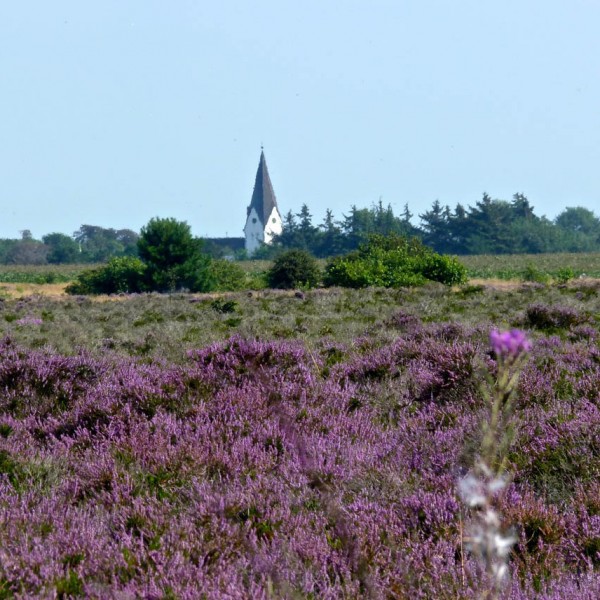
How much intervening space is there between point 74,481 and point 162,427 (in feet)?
2.68

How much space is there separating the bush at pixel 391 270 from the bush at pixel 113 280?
14930mm

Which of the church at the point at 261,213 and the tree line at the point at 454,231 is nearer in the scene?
the tree line at the point at 454,231

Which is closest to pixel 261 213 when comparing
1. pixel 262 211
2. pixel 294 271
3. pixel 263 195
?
pixel 262 211

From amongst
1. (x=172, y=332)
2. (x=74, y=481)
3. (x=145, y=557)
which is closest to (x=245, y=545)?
(x=145, y=557)

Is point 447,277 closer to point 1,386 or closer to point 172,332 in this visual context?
point 172,332

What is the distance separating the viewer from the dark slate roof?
5551 inches

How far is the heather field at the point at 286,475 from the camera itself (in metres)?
2.62

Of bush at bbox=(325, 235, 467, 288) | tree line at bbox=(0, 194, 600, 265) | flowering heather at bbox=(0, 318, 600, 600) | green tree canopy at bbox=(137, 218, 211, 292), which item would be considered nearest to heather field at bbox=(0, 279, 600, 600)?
flowering heather at bbox=(0, 318, 600, 600)

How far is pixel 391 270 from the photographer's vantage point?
4162cm

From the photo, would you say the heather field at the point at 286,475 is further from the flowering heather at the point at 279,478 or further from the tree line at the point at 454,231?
the tree line at the point at 454,231

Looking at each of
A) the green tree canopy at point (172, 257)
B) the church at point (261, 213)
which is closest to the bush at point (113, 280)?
the green tree canopy at point (172, 257)

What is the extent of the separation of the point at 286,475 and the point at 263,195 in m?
140

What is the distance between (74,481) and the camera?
3.81 m

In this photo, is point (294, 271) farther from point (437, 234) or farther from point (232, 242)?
point (232, 242)
